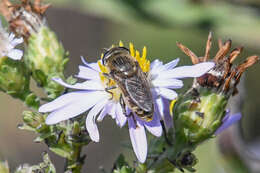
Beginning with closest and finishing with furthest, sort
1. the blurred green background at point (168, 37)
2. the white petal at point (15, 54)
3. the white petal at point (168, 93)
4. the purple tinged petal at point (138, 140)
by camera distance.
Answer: the purple tinged petal at point (138, 140) → the white petal at point (168, 93) → the white petal at point (15, 54) → the blurred green background at point (168, 37)

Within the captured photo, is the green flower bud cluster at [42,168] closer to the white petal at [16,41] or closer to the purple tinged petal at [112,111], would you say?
the purple tinged petal at [112,111]

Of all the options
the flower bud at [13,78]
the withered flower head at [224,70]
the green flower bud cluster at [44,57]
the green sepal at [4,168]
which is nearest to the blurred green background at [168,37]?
the green sepal at [4,168]

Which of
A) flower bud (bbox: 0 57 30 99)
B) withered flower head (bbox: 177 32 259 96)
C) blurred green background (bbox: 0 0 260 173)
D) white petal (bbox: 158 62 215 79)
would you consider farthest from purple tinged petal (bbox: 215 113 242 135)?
flower bud (bbox: 0 57 30 99)

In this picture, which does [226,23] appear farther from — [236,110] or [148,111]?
[148,111]

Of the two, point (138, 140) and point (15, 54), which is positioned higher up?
point (15, 54)

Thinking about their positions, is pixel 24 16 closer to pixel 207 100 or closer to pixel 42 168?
pixel 42 168

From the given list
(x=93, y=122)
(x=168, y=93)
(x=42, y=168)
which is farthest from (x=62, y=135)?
(x=168, y=93)

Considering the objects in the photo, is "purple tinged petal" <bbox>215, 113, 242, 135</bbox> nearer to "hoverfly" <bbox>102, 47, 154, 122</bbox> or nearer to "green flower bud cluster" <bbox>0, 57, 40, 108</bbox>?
"hoverfly" <bbox>102, 47, 154, 122</bbox>
